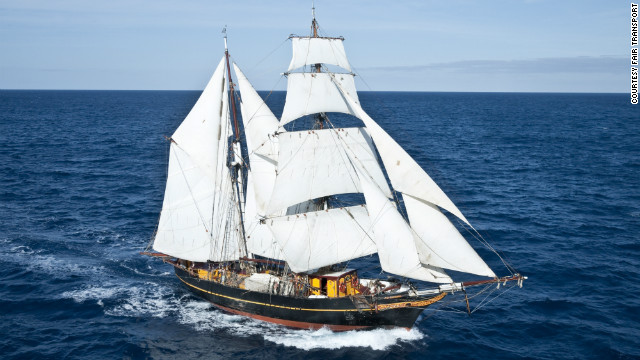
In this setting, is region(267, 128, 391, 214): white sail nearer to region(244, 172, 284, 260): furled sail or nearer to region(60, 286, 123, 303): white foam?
region(244, 172, 284, 260): furled sail

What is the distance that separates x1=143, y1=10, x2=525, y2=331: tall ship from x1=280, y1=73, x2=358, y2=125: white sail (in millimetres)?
71

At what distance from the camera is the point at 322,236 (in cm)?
3500

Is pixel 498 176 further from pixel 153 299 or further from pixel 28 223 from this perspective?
pixel 28 223

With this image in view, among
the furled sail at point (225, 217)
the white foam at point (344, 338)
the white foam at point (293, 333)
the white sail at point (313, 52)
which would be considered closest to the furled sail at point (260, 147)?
the furled sail at point (225, 217)

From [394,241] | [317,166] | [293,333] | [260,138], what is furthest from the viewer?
[260,138]

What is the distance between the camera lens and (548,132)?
386 feet

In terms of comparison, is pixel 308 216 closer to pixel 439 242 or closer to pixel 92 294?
pixel 439 242

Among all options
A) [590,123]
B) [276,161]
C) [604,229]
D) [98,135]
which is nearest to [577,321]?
[604,229]

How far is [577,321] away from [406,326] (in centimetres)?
1137

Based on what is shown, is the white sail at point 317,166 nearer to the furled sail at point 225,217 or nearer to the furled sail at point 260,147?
Answer: the furled sail at point 260,147

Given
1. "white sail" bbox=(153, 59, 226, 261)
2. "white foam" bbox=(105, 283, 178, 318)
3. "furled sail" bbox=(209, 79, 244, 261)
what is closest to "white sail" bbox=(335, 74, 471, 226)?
"white sail" bbox=(153, 59, 226, 261)

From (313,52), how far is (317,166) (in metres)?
8.10

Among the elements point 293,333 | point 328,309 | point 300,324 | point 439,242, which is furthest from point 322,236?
point 439,242

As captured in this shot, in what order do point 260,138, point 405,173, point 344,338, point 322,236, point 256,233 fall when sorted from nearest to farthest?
1. point 405,173
2. point 344,338
3. point 322,236
4. point 260,138
5. point 256,233
